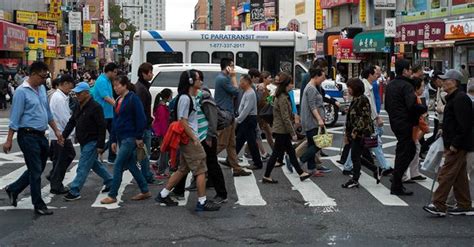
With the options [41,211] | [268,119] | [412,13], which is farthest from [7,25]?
[41,211]

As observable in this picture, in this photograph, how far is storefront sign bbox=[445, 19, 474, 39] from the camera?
1163 inches

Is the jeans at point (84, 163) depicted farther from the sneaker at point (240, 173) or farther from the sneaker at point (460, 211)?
the sneaker at point (460, 211)

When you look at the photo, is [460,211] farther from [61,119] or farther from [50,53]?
[50,53]

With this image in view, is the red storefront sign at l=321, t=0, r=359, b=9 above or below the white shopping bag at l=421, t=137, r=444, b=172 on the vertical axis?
above

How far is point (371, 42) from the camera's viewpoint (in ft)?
136

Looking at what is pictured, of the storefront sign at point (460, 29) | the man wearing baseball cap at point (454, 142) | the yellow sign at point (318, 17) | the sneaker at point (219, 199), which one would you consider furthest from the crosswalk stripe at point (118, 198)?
the yellow sign at point (318, 17)

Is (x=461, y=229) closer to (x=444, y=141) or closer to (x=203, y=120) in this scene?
(x=444, y=141)

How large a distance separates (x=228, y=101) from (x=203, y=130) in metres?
2.46

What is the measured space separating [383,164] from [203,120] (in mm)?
3869

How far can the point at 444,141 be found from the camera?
25.3ft

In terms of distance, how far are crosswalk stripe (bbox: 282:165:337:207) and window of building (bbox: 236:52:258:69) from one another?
8.96m

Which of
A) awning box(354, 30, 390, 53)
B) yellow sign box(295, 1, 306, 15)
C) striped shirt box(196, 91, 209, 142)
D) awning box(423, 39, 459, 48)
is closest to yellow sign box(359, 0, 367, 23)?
awning box(354, 30, 390, 53)

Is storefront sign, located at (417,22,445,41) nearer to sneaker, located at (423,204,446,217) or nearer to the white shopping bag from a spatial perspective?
the white shopping bag

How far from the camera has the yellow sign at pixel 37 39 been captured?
4422cm
